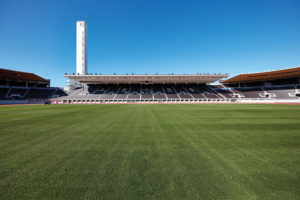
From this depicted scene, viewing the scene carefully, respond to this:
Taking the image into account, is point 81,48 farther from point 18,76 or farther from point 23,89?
point 23,89

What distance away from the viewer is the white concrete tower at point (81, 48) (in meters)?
49.8

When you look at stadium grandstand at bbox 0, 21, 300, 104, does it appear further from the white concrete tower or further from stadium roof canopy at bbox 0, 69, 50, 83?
A: the white concrete tower

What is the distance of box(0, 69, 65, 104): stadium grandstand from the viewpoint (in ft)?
100

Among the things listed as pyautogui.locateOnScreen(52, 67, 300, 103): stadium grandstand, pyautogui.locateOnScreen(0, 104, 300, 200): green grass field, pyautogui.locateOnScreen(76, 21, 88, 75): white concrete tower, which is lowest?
pyautogui.locateOnScreen(0, 104, 300, 200): green grass field

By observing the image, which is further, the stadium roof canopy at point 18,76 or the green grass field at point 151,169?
the stadium roof canopy at point 18,76

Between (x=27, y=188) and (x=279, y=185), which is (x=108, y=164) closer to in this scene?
(x=27, y=188)

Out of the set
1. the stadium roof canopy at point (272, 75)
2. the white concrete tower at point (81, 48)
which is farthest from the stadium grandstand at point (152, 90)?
the white concrete tower at point (81, 48)

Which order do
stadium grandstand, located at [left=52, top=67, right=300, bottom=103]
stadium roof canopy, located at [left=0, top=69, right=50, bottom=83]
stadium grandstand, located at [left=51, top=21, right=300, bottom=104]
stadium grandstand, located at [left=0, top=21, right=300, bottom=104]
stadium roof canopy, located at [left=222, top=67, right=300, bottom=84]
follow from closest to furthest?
stadium roof canopy, located at [left=222, top=67, right=300, bottom=84] → stadium roof canopy, located at [left=0, top=69, right=50, bottom=83] → stadium grandstand, located at [left=0, top=21, right=300, bottom=104] → stadium grandstand, located at [left=52, top=67, right=300, bottom=103] → stadium grandstand, located at [left=51, top=21, right=300, bottom=104]

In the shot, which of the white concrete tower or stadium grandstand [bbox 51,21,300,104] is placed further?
the white concrete tower

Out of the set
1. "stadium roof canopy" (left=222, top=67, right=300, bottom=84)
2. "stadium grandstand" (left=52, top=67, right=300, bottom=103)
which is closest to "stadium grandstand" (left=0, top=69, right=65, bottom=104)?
"stadium grandstand" (left=52, top=67, right=300, bottom=103)

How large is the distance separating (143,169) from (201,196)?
966 millimetres

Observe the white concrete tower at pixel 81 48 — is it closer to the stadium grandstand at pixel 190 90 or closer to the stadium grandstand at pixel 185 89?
the stadium grandstand at pixel 185 89

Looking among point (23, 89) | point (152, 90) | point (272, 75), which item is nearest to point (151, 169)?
point (152, 90)

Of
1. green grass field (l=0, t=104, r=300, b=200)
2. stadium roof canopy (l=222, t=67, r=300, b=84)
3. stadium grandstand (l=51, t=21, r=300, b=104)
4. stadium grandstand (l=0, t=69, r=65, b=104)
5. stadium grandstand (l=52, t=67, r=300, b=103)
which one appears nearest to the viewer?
green grass field (l=0, t=104, r=300, b=200)
